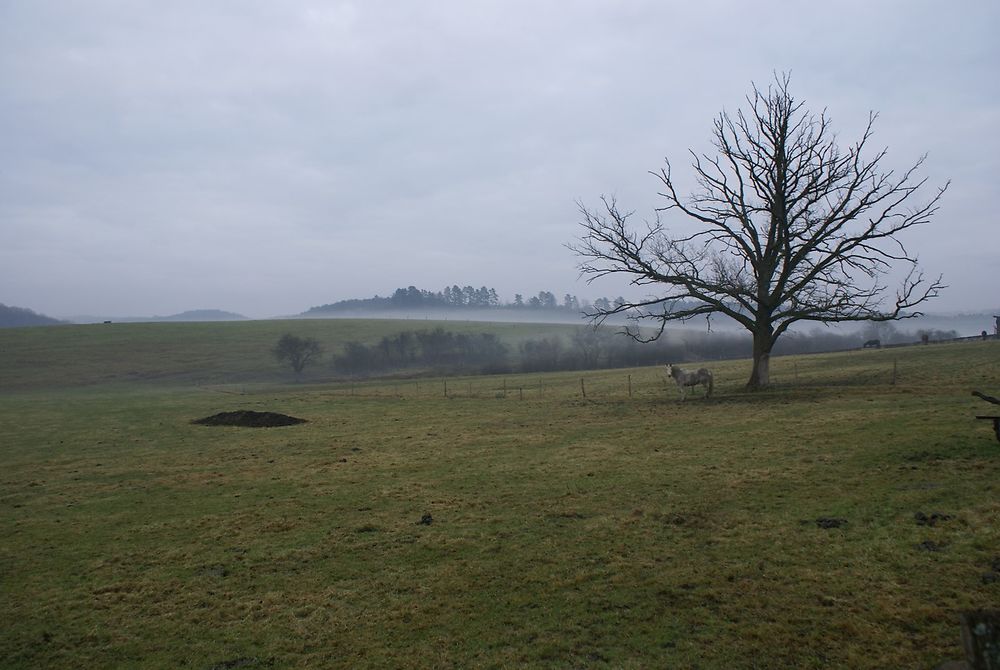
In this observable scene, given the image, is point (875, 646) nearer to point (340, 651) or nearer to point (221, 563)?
point (340, 651)

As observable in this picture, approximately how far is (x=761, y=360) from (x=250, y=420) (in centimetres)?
2481

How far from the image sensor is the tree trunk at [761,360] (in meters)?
27.9

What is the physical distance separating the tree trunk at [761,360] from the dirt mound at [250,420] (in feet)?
71.5

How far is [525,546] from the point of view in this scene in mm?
9234

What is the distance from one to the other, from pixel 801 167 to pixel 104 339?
105 m

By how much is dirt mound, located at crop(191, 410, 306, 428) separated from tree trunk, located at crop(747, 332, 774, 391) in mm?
21793

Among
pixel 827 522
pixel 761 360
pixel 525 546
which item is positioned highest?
pixel 761 360

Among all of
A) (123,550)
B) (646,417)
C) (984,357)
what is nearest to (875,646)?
(123,550)

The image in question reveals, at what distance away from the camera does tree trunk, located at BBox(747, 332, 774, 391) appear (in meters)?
27.9

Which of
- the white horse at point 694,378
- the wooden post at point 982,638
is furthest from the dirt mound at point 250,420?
the wooden post at point 982,638

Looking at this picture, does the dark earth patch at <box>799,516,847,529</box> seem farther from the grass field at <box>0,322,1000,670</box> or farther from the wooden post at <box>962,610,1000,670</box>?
the wooden post at <box>962,610,1000,670</box>

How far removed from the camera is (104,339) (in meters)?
95.3


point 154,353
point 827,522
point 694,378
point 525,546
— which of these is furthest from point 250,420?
point 154,353

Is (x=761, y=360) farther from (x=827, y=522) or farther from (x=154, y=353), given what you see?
(x=154, y=353)
